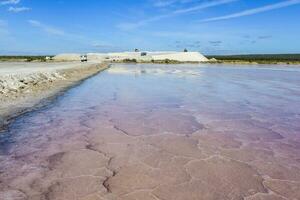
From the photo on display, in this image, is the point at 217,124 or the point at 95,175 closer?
the point at 95,175

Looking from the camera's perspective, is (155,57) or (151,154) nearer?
(151,154)

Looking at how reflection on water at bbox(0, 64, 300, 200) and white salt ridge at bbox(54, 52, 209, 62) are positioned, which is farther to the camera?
white salt ridge at bbox(54, 52, 209, 62)

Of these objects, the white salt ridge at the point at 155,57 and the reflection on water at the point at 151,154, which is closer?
the reflection on water at the point at 151,154

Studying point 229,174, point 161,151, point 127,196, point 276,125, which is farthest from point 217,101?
point 127,196

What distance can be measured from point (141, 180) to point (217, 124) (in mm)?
4853

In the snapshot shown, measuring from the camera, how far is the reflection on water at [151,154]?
5.32m

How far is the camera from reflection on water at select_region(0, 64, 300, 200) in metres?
5.32

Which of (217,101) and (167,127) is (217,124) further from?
(217,101)

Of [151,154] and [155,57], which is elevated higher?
[151,154]

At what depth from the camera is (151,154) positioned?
23.4ft

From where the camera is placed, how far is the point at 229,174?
6004 mm

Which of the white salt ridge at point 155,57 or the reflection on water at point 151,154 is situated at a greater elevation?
the reflection on water at point 151,154

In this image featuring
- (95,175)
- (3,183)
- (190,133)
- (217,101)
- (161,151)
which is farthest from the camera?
(217,101)

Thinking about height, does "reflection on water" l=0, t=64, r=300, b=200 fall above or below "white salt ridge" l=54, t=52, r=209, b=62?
above
